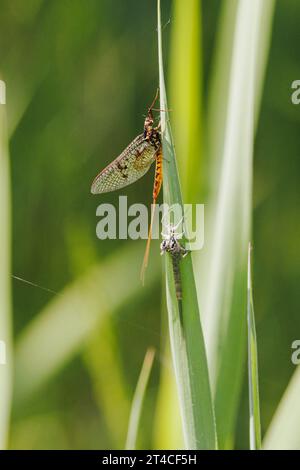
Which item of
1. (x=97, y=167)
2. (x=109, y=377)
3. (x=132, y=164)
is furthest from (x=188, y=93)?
(x=109, y=377)

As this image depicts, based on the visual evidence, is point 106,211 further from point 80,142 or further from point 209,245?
point 209,245

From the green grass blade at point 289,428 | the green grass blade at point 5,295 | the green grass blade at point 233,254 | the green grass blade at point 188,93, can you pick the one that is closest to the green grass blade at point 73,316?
the green grass blade at point 5,295

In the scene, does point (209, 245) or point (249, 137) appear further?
point (209, 245)

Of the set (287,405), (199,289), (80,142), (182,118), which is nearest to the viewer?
(287,405)

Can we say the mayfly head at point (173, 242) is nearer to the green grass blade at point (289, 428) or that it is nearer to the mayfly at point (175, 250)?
the mayfly at point (175, 250)

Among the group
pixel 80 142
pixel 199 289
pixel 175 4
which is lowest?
pixel 199 289

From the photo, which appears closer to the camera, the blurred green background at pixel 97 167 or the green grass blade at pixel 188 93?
the green grass blade at pixel 188 93

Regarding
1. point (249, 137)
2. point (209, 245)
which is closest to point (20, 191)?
point (209, 245)

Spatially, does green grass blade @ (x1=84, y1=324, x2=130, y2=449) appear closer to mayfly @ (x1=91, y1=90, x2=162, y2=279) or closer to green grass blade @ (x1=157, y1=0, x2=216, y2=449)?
mayfly @ (x1=91, y1=90, x2=162, y2=279)
